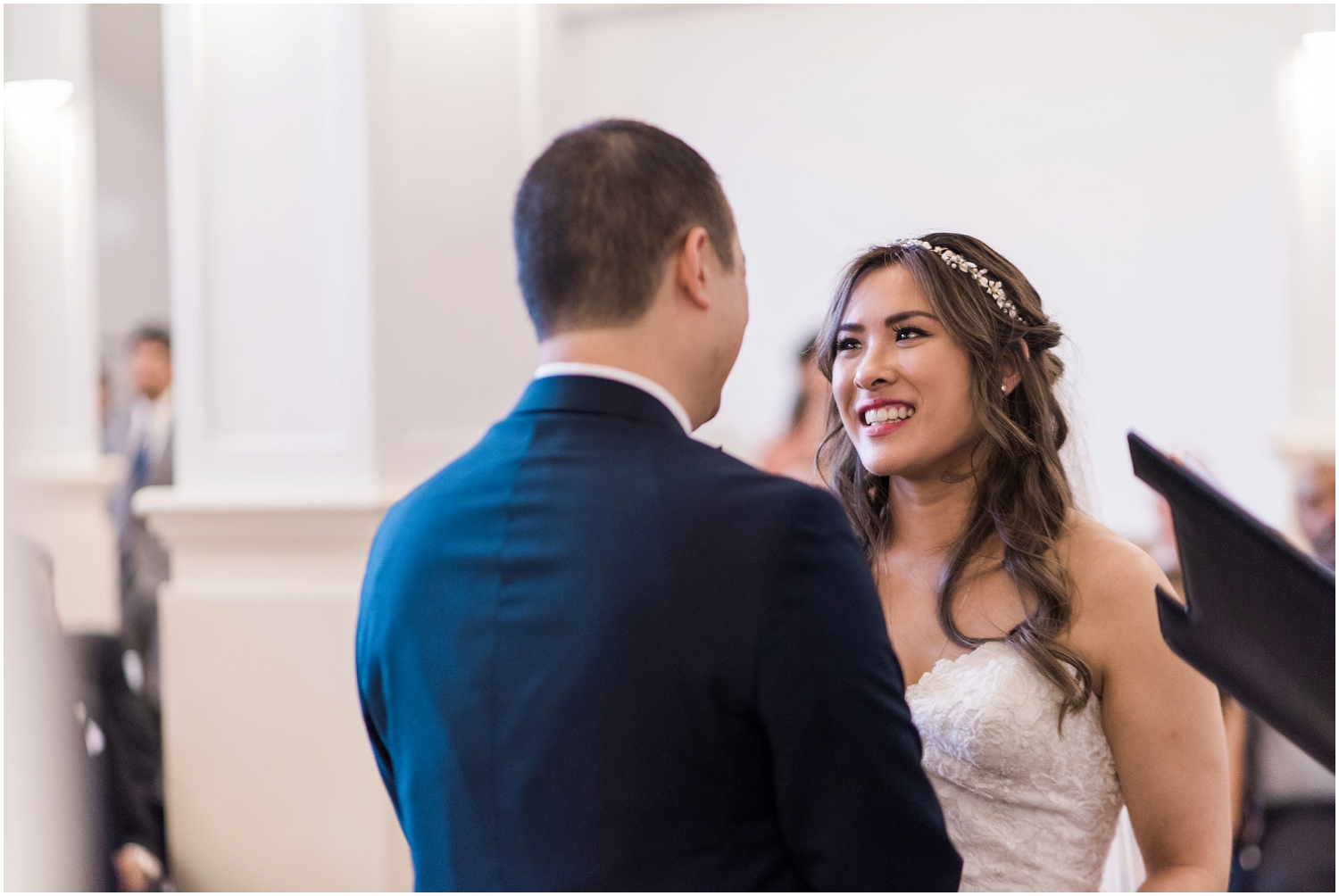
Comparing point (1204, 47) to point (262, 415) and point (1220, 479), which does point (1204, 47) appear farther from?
point (262, 415)

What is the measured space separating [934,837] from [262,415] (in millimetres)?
2957

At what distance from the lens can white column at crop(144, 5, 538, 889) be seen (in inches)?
134

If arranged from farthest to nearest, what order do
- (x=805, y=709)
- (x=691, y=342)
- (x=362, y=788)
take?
(x=362, y=788) → (x=691, y=342) → (x=805, y=709)

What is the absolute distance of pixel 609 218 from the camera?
1.16 meters

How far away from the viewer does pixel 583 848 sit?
109 cm

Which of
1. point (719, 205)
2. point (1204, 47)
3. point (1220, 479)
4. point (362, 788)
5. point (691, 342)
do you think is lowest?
point (362, 788)

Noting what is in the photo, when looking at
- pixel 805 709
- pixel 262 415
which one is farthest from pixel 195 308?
pixel 805 709

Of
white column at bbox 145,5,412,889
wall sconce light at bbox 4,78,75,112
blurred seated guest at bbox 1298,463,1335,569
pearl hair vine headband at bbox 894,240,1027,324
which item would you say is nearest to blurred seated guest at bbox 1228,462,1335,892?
blurred seated guest at bbox 1298,463,1335,569

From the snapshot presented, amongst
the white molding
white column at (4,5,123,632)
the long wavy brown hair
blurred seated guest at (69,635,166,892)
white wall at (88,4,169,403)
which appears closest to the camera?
the long wavy brown hair

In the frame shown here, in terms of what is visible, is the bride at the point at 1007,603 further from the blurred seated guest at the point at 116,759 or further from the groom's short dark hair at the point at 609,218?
the blurred seated guest at the point at 116,759

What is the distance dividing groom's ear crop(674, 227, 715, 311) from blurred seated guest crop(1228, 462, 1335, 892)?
81.4 inches

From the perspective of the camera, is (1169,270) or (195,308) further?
(1169,270)

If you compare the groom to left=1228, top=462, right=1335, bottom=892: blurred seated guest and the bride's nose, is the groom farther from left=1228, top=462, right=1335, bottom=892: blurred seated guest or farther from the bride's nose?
left=1228, top=462, right=1335, bottom=892: blurred seated guest

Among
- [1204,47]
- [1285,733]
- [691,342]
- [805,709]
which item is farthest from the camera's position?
[1204,47]
